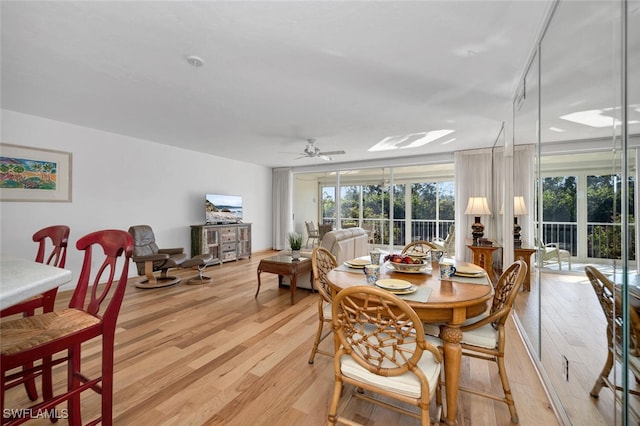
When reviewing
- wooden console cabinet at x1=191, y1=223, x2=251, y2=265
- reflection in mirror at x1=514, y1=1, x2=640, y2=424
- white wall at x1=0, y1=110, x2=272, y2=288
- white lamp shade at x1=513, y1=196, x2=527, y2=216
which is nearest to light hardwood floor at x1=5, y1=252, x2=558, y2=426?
reflection in mirror at x1=514, y1=1, x2=640, y2=424

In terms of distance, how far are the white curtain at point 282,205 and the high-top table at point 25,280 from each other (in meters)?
6.71

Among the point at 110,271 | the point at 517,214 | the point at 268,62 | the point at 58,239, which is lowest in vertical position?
the point at 110,271

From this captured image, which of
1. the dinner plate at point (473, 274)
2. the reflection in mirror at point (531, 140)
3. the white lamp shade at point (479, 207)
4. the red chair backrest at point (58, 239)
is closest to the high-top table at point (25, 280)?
the red chair backrest at point (58, 239)

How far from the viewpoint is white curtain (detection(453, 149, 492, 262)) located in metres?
5.44

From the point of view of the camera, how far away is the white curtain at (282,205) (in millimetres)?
7777

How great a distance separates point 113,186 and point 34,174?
3.02 ft

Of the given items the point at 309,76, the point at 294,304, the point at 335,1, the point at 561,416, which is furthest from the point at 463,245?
the point at 335,1

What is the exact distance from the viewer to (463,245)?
5.65 metres

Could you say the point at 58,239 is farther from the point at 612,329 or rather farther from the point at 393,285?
the point at 612,329

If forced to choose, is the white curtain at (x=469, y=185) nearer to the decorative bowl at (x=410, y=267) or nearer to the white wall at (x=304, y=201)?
the white wall at (x=304, y=201)

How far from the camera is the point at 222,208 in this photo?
6113 millimetres

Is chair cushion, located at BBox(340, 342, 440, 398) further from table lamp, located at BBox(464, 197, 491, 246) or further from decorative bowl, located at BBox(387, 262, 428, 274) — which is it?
table lamp, located at BBox(464, 197, 491, 246)

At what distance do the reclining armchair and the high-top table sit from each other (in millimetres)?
3256

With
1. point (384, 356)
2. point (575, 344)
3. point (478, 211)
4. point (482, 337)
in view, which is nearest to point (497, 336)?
point (482, 337)
